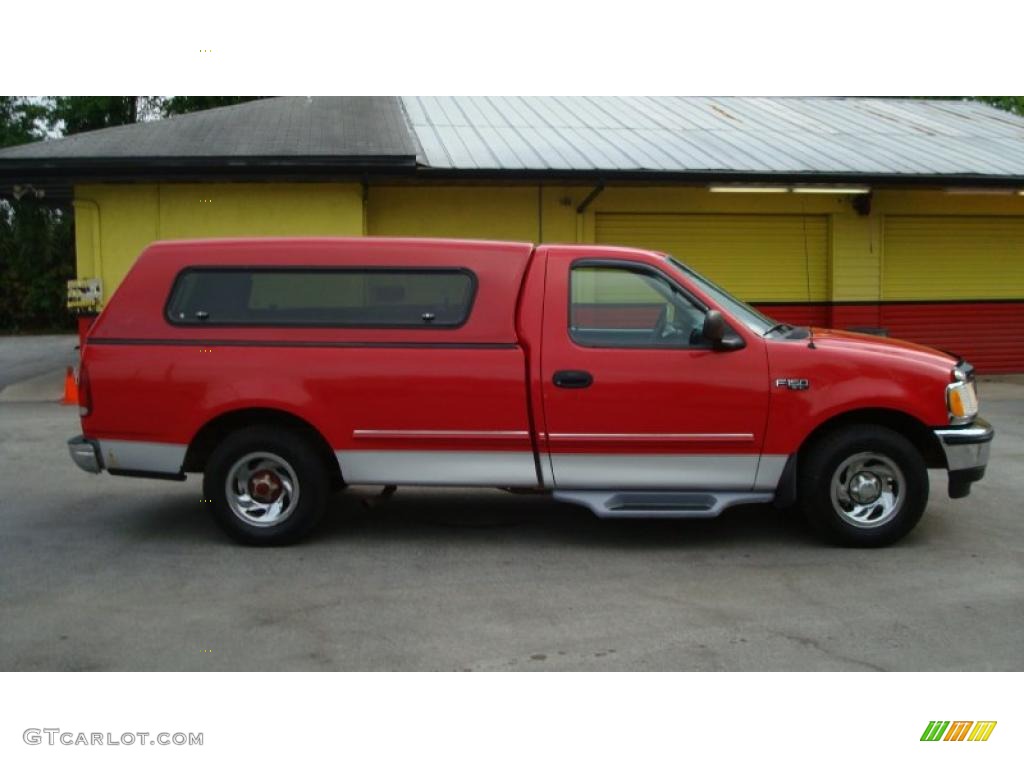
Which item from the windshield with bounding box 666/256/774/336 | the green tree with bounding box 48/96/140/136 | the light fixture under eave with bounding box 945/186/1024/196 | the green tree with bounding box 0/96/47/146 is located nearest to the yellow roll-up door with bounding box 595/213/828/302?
the light fixture under eave with bounding box 945/186/1024/196

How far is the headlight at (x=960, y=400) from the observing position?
636 cm

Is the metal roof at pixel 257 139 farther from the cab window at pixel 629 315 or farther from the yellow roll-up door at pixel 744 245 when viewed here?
the cab window at pixel 629 315

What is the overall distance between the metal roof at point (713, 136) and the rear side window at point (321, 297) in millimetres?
8185

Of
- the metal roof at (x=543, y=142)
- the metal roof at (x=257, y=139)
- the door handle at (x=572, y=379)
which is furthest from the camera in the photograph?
the metal roof at (x=543, y=142)

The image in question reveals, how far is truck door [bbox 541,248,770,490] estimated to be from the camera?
20.6 ft

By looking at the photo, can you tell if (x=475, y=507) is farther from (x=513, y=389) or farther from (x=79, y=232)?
(x=79, y=232)

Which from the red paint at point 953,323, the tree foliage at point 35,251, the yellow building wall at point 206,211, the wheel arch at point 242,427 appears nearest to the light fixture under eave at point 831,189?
the red paint at point 953,323

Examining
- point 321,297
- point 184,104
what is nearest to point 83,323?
point 321,297

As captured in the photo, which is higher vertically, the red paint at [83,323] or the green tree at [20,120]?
the green tree at [20,120]

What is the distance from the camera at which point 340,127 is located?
54.0 feet

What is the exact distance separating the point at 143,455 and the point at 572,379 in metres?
2.77

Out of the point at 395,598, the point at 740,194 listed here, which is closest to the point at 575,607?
the point at 395,598

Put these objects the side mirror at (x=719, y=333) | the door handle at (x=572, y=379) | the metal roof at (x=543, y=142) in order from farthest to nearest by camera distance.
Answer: the metal roof at (x=543, y=142)
the door handle at (x=572, y=379)
the side mirror at (x=719, y=333)

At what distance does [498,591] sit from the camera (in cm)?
569
